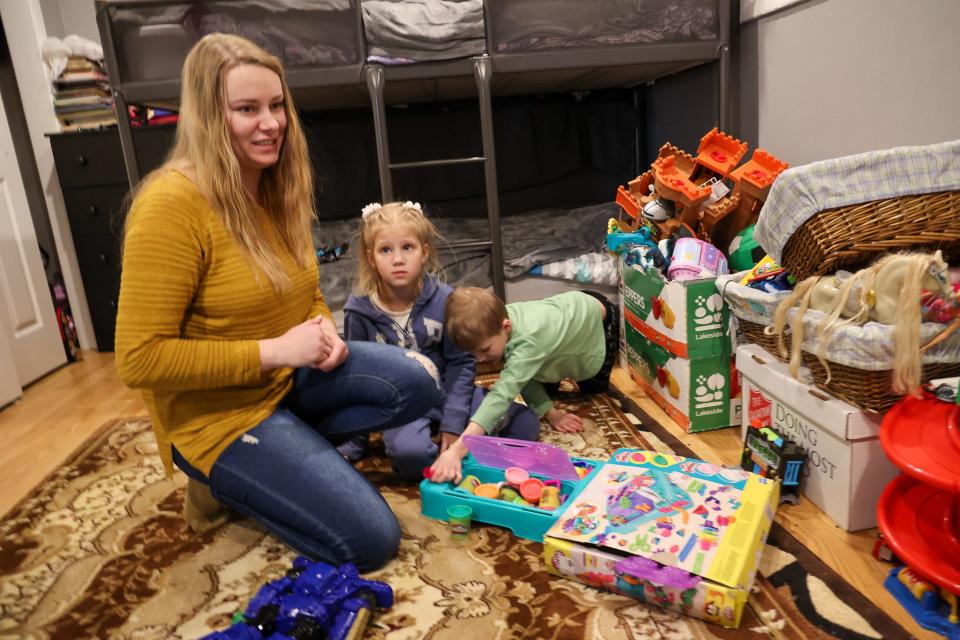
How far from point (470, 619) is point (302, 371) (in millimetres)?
581

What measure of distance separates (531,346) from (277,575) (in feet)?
2.59

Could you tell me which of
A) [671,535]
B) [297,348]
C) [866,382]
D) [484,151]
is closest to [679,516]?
[671,535]

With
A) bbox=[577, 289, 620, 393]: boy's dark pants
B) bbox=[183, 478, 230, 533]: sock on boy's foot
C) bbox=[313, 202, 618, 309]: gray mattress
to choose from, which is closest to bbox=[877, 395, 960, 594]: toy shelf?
bbox=[577, 289, 620, 393]: boy's dark pants

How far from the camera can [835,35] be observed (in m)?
1.99

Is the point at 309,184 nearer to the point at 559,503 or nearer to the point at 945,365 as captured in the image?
the point at 559,503

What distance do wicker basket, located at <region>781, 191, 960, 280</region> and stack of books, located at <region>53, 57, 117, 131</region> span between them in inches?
117

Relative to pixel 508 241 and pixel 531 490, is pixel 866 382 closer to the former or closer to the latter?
pixel 531 490

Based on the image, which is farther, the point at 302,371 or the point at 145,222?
the point at 302,371

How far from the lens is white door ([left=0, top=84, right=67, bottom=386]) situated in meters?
2.74

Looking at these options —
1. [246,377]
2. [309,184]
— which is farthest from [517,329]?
[246,377]

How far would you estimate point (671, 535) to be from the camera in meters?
1.15

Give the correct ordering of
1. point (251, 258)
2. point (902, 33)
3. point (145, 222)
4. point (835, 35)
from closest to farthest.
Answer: point (145, 222), point (251, 258), point (902, 33), point (835, 35)

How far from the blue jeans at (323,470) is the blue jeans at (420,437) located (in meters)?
0.18

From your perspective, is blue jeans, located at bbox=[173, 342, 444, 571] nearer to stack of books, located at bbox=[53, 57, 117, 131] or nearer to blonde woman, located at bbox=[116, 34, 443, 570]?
blonde woman, located at bbox=[116, 34, 443, 570]
